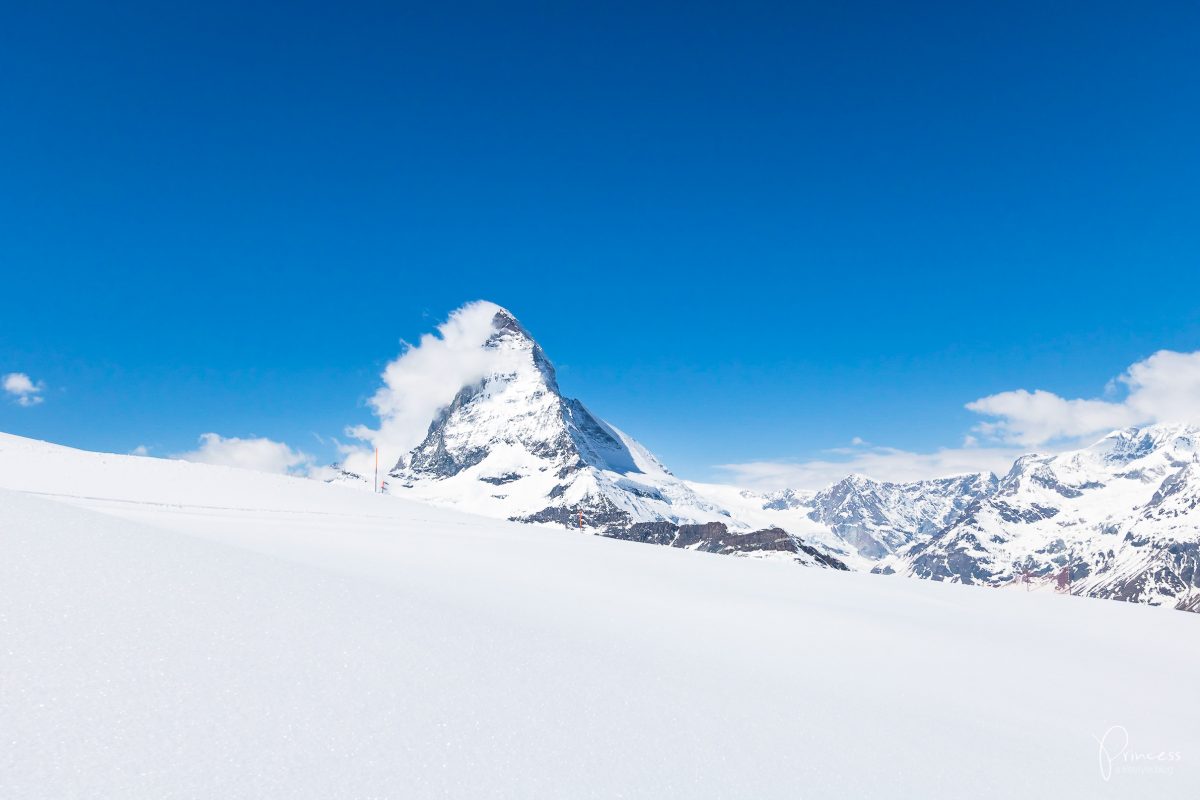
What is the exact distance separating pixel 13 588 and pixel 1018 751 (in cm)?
776

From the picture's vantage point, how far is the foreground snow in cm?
359

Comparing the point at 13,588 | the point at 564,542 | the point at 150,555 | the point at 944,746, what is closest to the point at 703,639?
the point at 944,746

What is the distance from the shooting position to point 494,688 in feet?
16.2

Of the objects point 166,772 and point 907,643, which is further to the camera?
point 907,643

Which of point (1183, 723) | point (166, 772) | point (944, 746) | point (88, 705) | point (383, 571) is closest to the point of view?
point (166, 772)

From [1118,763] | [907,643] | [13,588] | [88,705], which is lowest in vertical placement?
[1118,763]

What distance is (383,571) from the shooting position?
886 centimetres

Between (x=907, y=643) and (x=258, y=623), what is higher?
(x=258, y=623)

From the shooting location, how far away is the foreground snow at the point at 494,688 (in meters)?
3.59

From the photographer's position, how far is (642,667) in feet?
20.2

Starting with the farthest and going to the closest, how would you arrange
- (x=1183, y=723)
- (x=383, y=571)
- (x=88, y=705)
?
(x=383, y=571)
(x=1183, y=723)
(x=88, y=705)

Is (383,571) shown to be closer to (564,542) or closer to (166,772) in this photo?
(166,772)

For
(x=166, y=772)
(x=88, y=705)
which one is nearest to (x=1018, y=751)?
(x=166, y=772)

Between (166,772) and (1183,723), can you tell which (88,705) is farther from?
(1183,723)
